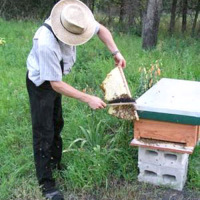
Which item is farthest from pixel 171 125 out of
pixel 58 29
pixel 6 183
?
pixel 6 183

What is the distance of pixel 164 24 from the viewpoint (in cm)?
1670

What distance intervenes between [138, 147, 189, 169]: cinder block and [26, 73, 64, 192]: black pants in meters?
0.85

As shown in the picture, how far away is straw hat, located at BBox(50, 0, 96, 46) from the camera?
283cm

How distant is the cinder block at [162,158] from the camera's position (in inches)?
131

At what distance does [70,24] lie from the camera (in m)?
2.82

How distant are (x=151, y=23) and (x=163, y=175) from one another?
513 cm

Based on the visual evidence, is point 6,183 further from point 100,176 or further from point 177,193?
point 177,193

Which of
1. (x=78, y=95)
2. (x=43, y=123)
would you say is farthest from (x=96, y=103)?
(x=43, y=123)

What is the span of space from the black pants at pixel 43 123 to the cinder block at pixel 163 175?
851 mm

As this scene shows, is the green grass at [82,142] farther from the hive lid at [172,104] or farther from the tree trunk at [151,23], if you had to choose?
the tree trunk at [151,23]

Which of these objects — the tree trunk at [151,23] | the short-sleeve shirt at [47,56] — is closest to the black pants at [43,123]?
the short-sleeve shirt at [47,56]

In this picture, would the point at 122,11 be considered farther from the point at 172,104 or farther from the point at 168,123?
the point at 168,123

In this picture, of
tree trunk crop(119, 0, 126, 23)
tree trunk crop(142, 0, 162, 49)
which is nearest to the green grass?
tree trunk crop(142, 0, 162, 49)

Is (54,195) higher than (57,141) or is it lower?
lower
